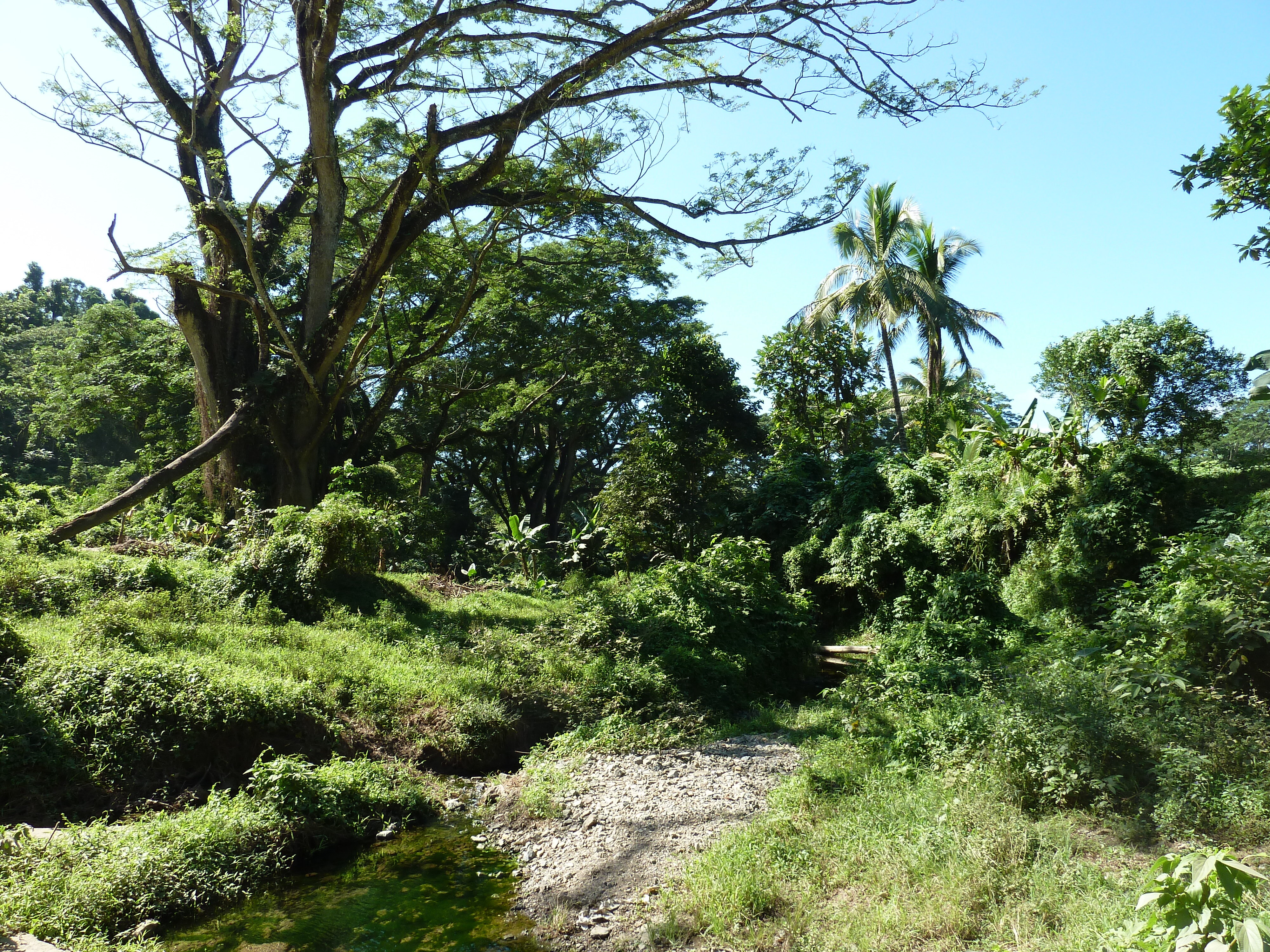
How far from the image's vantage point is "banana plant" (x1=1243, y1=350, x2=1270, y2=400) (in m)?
8.66

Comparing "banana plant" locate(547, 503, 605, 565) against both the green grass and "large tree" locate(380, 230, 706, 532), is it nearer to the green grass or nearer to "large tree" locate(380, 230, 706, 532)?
"large tree" locate(380, 230, 706, 532)

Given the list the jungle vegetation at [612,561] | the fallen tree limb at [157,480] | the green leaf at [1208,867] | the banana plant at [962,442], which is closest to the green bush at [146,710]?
the jungle vegetation at [612,561]

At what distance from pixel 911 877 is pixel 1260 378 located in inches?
298

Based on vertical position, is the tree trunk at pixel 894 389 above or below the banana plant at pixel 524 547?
above

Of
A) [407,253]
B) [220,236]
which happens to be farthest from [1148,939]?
[407,253]

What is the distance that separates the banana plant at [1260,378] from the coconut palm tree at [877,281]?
13350mm

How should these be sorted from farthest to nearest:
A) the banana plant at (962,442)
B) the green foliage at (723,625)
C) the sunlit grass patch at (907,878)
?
1. the banana plant at (962,442)
2. the green foliage at (723,625)
3. the sunlit grass patch at (907,878)

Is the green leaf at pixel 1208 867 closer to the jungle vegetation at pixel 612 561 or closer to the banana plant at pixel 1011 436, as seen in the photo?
the jungle vegetation at pixel 612 561

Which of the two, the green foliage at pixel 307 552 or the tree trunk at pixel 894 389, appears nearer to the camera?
the green foliage at pixel 307 552

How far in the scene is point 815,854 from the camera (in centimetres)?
534

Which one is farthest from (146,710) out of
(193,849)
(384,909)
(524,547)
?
(524,547)

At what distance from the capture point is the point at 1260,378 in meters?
8.64

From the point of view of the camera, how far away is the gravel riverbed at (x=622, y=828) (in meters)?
5.41

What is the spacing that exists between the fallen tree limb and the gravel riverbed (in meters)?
8.46
